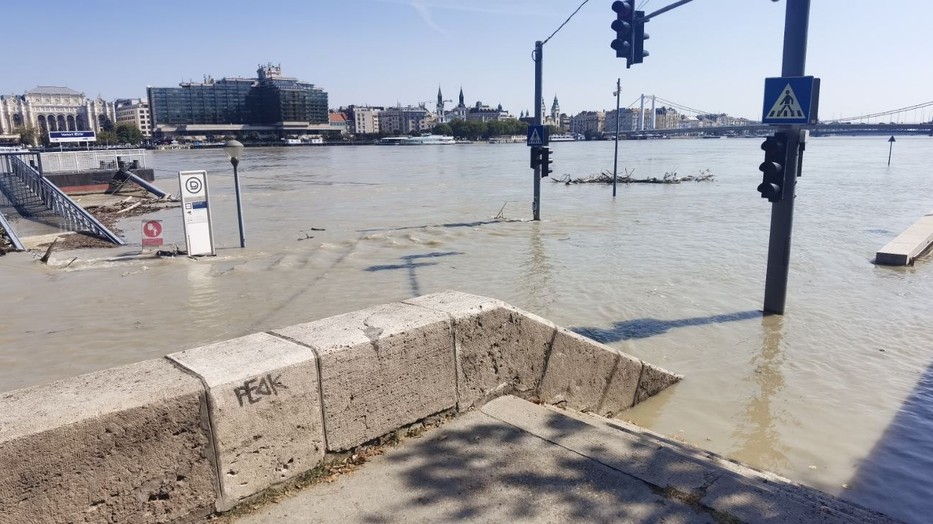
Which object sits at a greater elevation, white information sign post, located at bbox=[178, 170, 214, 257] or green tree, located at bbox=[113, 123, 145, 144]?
green tree, located at bbox=[113, 123, 145, 144]

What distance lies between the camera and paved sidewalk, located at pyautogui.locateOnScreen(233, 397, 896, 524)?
2.93 m

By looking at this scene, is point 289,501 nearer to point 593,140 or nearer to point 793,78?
point 793,78

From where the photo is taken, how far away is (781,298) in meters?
9.59

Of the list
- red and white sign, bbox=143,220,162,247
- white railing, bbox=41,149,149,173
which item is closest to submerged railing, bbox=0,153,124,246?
red and white sign, bbox=143,220,162,247

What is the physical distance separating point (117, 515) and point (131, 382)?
1.79 ft

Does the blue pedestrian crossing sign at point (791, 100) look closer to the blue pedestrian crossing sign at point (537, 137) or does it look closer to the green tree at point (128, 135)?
the blue pedestrian crossing sign at point (537, 137)

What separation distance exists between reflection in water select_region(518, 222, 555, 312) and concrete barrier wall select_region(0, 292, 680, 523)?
627cm

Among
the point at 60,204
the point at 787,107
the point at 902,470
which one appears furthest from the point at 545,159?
the point at 60,204

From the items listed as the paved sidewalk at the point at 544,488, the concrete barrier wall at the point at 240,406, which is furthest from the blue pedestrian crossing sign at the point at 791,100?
the paved sidewalk at the point at 544,488

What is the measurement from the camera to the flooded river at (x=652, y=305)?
5.94 meters

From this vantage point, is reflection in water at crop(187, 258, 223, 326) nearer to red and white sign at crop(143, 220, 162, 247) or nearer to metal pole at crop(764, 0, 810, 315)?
red and white sign at crop(143, 220, 162, 247)

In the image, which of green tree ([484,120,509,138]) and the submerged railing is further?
green tree ([484,120,509,138])

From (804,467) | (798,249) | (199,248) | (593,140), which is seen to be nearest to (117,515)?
(804,467)

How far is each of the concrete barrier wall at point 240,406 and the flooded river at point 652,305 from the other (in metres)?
2.52
